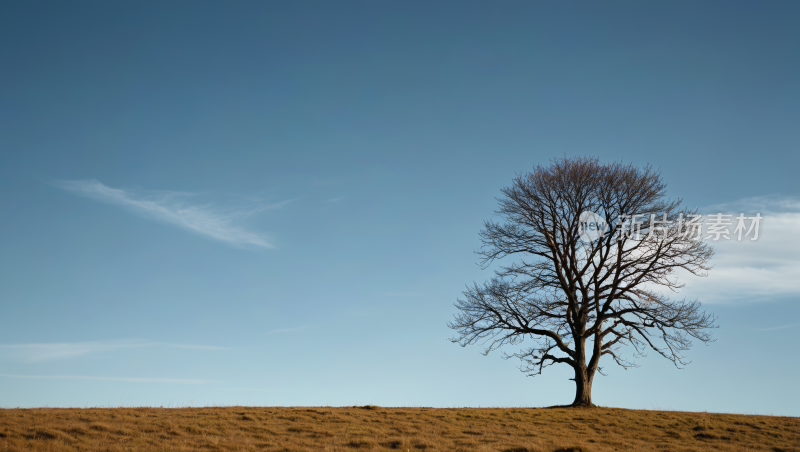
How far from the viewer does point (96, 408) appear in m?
19.7

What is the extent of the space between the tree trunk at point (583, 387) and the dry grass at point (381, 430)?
1.69m

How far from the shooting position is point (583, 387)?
2414 cm

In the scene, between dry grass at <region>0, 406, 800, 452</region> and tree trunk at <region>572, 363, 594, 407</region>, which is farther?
tree trunk at <region>572, 363, 594, 407</region>

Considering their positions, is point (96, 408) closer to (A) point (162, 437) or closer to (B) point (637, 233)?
(A) point (162, 437)

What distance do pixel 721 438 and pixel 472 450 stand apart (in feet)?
30.7

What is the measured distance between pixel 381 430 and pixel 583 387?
436 inches

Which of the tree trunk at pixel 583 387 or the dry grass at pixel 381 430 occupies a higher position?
the tree trunk at pixel 583 387

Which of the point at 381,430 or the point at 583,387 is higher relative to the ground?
the point at 583,387

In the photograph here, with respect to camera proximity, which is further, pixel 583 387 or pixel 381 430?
pixel 583 387

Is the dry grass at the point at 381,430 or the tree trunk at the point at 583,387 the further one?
the tree trunk at the point at 583,387

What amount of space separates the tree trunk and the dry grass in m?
1.69

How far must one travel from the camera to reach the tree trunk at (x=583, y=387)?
2412 cm

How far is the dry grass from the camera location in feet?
47.2

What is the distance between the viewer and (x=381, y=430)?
17.1 metres
